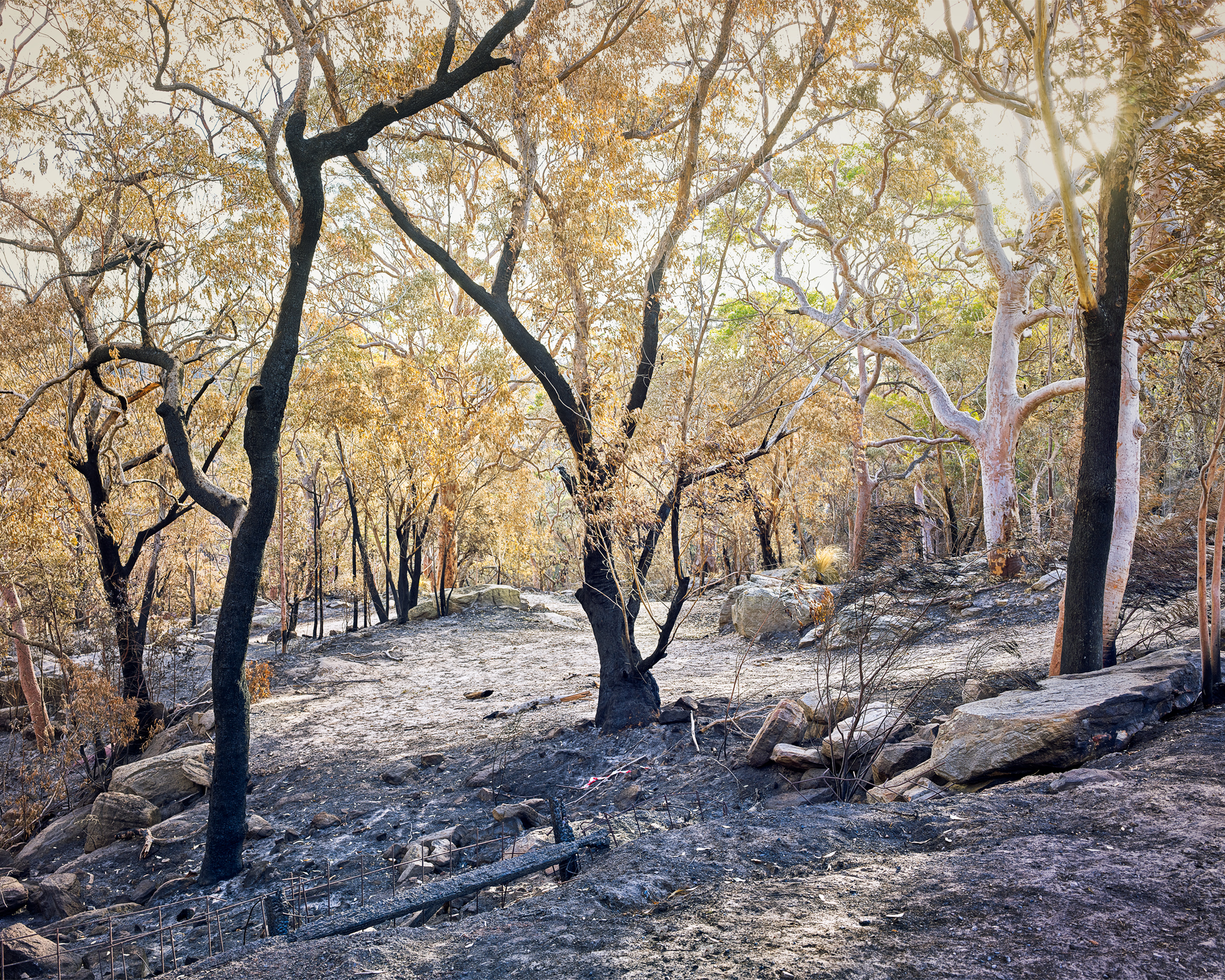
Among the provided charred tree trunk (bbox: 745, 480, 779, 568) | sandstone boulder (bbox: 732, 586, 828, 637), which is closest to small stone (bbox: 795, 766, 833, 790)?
sandstone boulder (bbox: 732, 586, 828, 637)

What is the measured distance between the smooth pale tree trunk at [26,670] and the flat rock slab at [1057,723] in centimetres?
1029

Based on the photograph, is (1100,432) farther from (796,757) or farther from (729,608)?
(729,608)

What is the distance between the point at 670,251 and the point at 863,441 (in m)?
9.69

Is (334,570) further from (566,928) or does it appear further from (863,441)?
(566,928)

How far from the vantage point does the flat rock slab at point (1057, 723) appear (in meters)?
3.97

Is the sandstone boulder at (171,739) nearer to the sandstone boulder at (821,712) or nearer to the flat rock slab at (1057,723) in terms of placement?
the sandstone boulder at (821,712)

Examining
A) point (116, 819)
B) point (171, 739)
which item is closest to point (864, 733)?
point (116, 819)

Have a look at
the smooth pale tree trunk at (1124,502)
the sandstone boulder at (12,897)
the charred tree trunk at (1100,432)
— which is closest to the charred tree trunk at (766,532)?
the smooth pale tree trunk at (1124,502)

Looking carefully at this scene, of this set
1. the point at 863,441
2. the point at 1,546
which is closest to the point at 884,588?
the point at 863,441

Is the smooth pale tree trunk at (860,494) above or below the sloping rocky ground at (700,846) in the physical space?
above

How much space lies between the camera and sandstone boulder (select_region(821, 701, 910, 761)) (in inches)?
183

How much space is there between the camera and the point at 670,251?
6.84 m

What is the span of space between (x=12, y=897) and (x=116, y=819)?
4.15 ft

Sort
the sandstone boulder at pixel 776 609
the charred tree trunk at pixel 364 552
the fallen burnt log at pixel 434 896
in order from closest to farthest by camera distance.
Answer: the fallen burnt log at pixel 434 896 → the sandstone boulder at pixel 776 609 → the charred tree trunk at pixel 364 552
